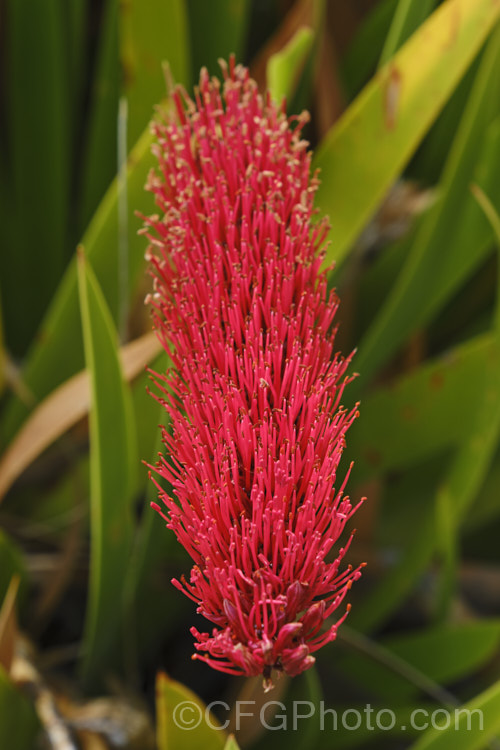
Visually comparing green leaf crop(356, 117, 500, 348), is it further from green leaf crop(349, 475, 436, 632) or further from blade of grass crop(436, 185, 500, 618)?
green leaf crop(349, 475, 436, 632)

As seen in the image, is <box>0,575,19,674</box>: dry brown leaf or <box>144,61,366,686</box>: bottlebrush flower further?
→ <box>0,575,19,674</box>: dry brown leaf

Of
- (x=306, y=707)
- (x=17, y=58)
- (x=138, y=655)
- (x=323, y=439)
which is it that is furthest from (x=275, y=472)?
(x=17, y=58)

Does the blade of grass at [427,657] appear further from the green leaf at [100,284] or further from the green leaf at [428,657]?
the green leaf at [100,284]

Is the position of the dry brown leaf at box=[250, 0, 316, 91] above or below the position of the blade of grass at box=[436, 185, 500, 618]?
above

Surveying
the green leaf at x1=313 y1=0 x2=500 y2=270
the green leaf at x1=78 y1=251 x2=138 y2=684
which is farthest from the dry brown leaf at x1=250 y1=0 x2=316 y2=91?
the green leaf at x1=78 y1=251 x2=138 y2=684

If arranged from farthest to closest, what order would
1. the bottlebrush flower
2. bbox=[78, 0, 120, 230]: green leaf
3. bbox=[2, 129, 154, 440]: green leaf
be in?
bbox=[78, 0, 120, 230]: green leaf
bbox=[2, 129, 154, 440]: green leaf
the bottlebrush flower

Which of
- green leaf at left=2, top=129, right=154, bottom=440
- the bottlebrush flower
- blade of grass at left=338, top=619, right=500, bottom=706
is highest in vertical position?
green leaf at left=2, top=129, right=154, bottom=440

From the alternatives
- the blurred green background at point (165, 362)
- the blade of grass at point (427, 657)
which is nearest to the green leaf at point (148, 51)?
the blurred green background at point (165, 362)

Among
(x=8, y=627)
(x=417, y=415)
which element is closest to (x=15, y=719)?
(x=8, y=627)
